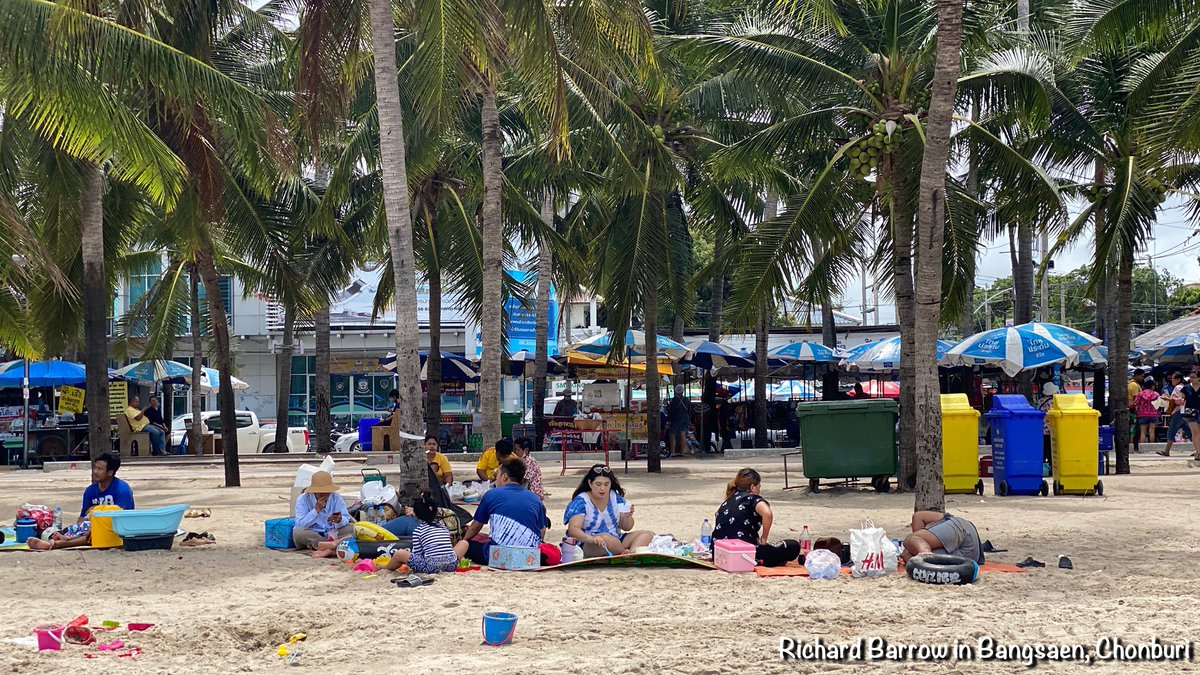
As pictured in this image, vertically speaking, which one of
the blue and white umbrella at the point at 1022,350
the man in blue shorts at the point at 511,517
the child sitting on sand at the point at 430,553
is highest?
the blue and white umbrella at the point at 1022,350

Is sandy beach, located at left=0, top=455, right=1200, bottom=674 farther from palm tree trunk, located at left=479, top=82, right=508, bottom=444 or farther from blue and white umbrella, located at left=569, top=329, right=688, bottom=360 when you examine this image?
blue and white umbrella, located at left=569, top=329, right=688, bottom=360

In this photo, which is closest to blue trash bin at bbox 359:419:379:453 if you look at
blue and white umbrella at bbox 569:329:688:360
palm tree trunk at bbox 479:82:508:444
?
blue and white umbrella at bbox 569:329:688:360

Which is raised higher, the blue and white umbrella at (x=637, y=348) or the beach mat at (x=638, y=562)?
the blue and white umbrella at (x=637, y=348)

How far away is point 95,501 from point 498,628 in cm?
650

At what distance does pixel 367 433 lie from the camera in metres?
28.1

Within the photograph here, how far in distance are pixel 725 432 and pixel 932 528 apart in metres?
17.7

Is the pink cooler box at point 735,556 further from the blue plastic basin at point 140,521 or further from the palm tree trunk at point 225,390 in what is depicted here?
the palm tree trunk at point 225,390

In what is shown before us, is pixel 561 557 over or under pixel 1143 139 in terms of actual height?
under

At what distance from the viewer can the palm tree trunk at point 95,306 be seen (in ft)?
54.1

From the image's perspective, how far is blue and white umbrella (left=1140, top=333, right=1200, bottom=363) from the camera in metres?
27.7

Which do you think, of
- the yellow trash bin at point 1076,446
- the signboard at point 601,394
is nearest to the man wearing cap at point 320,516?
the yellow trash bin at point 1076,446

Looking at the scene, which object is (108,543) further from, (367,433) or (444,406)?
(444,406)

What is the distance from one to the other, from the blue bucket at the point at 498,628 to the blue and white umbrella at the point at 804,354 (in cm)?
2064

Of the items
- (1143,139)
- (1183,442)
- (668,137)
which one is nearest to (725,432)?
(668,137)
